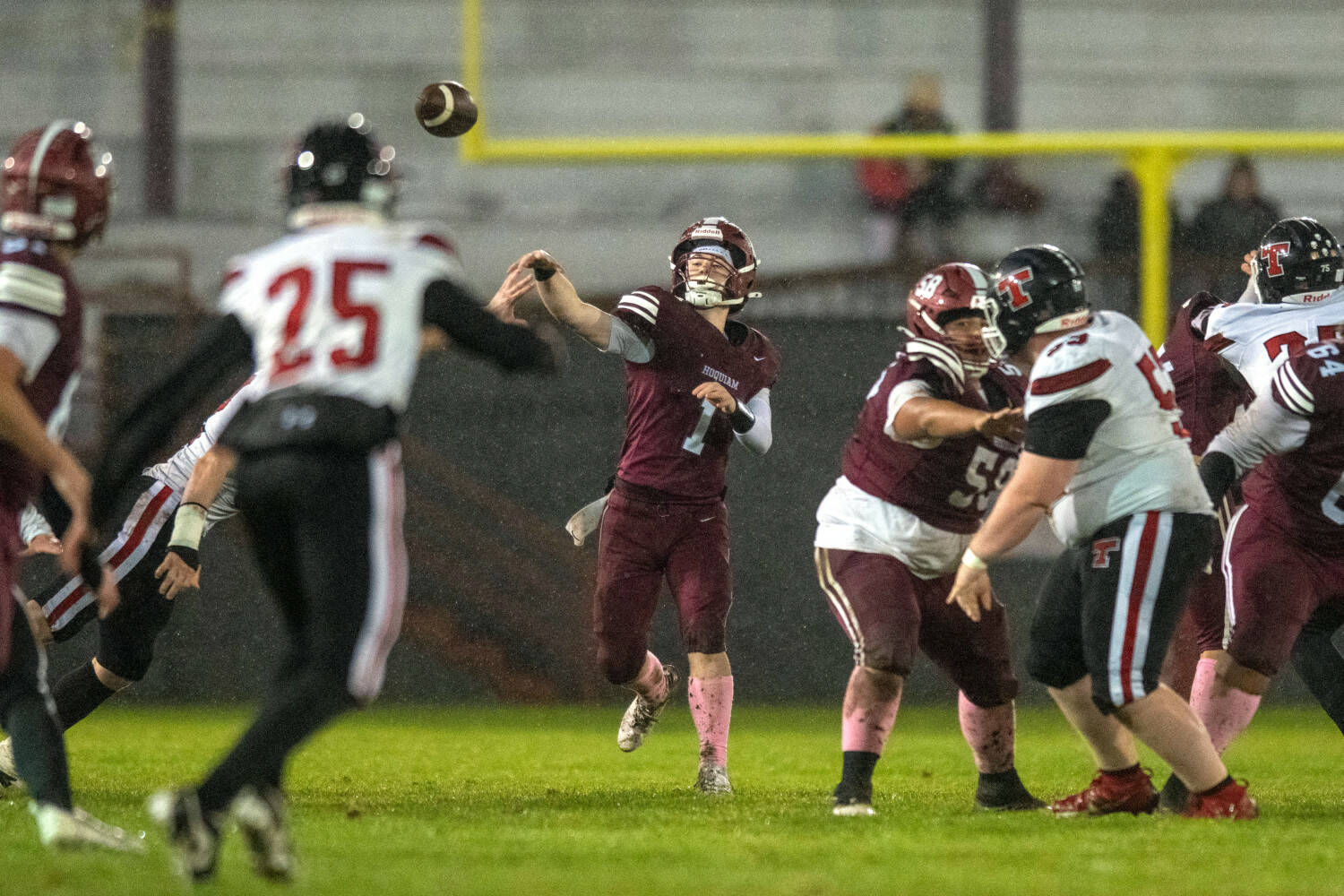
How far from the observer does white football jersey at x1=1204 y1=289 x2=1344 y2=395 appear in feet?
19.9

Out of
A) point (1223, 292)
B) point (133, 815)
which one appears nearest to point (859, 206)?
point (1223, 292)

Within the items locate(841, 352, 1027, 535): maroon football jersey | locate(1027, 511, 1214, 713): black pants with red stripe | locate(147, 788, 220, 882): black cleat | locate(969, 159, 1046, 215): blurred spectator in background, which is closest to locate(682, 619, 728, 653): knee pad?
locate(841, 352, 1027, 535): maroon football jersey

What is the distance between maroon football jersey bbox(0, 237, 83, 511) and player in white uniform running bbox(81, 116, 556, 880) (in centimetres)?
63

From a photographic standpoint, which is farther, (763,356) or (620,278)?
(620,278)

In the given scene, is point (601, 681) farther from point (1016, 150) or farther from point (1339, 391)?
point (1339, 391)

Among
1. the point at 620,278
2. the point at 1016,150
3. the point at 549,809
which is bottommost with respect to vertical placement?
the point at 549,809

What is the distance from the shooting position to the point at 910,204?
1032 cm

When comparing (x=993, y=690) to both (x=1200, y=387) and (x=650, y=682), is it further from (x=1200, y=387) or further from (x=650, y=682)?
(x=1200, y=387)

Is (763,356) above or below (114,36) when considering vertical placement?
below

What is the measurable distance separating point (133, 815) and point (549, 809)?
1.26 metres

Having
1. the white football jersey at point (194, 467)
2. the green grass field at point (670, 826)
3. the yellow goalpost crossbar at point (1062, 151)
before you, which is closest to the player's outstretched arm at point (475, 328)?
the green grass field at point (670, 826)

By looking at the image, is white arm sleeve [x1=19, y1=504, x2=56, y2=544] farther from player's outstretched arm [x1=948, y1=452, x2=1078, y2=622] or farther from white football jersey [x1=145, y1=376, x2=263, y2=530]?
player's outstretched arm [x1=948, y1=452, x2=1078, y2=622]

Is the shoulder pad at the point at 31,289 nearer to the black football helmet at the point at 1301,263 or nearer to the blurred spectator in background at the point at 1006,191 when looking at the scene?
the black football helmet at the point at 1301,263

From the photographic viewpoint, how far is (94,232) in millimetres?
4934
